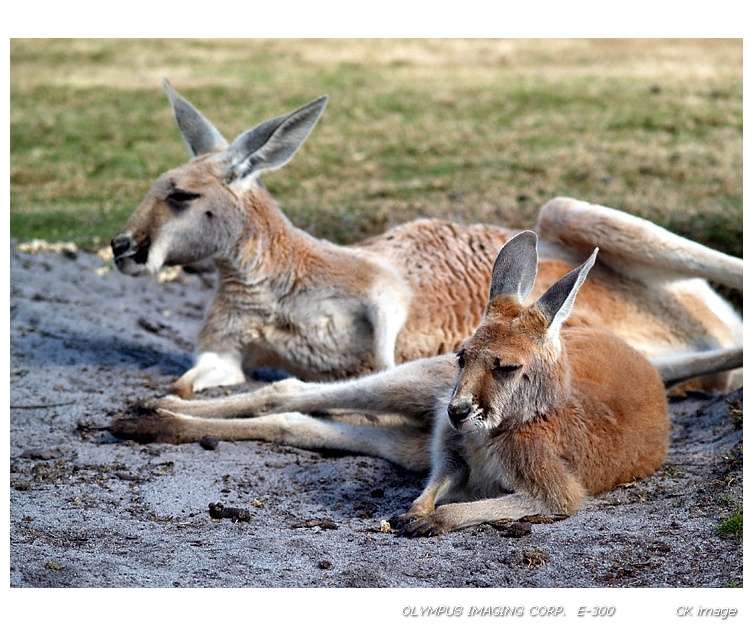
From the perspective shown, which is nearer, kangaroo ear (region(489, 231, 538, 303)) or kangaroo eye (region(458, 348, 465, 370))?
kangaroo eye (region(458, 348, 465, 370))

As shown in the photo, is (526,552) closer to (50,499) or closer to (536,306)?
(536,306)

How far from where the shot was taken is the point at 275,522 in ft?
15.0

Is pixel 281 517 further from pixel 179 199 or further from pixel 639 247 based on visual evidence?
pixel 639 247

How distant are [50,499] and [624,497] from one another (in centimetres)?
254

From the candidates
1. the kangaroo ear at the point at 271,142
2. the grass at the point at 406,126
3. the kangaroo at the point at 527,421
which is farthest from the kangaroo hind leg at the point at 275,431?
the grass at the point at 406,126

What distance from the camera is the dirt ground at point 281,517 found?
3.96m

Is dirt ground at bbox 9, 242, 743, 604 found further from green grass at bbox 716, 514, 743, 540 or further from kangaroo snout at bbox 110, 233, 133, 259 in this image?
kangaroo snout at bbox 110, 233, 133, 259

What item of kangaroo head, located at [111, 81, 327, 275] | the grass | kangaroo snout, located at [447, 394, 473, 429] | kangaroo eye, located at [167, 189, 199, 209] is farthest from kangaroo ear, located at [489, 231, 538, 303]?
the grass

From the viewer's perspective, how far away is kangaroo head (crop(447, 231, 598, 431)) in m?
4.20

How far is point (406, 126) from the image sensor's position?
11.9 meters

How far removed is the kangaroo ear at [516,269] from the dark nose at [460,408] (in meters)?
Answer: 0.56

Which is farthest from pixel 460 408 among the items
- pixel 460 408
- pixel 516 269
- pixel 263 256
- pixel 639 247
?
pixel 639 247

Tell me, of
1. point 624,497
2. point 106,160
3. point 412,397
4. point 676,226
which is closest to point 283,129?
point 412,397

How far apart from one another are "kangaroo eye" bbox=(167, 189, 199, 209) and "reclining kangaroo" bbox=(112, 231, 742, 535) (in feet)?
4.64
